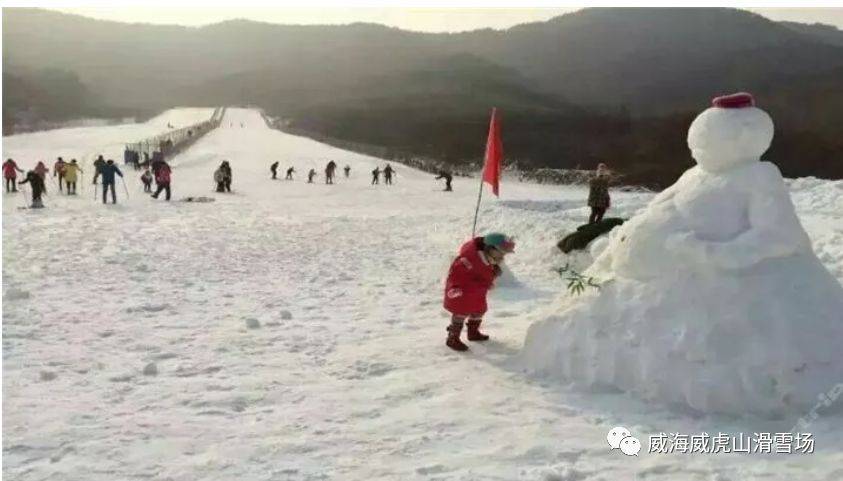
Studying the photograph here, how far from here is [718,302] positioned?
485cm

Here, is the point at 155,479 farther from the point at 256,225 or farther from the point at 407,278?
the point at 256,225

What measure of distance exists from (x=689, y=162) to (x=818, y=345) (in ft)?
135

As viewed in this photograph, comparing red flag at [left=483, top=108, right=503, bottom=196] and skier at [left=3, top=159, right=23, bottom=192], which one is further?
skier at [left=3, top=159, right=23, bottom=192]

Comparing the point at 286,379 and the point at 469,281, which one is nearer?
the point at 286,379

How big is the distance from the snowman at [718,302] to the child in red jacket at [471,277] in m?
0.90

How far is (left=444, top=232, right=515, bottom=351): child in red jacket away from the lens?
6160 millimetres

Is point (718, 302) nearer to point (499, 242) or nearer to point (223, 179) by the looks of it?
point (499, 242)

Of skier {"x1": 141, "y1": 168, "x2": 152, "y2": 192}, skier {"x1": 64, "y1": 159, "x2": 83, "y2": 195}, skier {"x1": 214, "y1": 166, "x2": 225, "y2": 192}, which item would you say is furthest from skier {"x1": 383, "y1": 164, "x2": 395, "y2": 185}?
skier {"x1": 64, "y1": 159, "x2": 83, "y2": 195}

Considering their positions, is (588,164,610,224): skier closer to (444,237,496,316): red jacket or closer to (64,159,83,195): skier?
(444,237,496,316): red jacket

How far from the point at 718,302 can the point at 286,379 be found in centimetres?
294

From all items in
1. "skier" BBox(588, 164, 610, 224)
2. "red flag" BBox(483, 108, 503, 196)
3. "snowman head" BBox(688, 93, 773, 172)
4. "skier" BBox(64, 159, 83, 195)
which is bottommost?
"skier" BBox(64, 159, 83, 195)

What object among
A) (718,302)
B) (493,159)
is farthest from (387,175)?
(718,302)

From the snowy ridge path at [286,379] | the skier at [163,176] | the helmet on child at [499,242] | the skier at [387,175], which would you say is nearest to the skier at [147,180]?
the skier at [163,176]

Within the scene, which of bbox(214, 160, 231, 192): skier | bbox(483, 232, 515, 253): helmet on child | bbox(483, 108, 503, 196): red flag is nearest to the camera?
bbox(483, 232, 515, 253): helmet on child
